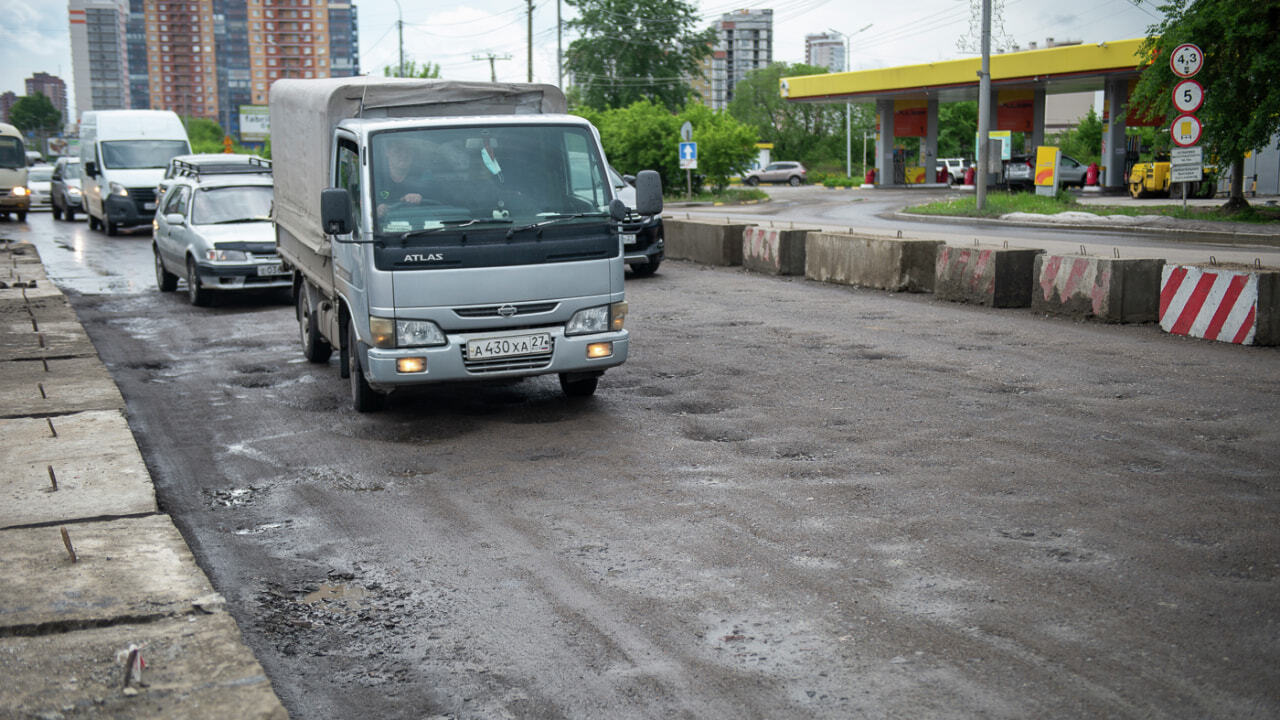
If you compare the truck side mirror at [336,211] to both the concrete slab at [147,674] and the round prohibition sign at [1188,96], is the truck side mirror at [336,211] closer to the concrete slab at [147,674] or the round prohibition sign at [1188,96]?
the concrete slab at [147,674]

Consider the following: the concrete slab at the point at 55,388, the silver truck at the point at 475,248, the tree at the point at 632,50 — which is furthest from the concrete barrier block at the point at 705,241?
the tree at the point at 632,50

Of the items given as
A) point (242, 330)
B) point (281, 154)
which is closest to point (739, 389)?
point (281, 154)

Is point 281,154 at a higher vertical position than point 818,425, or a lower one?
higher

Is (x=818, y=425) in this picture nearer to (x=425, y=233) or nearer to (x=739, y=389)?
(x=739, y=389)

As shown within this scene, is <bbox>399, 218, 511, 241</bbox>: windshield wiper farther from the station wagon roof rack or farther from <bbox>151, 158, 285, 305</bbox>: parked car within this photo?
the station wagon roof rack

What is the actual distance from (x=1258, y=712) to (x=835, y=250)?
1345cm

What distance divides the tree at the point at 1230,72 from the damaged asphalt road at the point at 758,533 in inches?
641

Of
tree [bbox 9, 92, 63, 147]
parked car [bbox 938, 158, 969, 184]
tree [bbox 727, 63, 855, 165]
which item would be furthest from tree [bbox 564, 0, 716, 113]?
tree [bbox 9, 92, 63, 147]

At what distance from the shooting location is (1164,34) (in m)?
26.2

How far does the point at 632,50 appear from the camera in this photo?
7619 centimetres

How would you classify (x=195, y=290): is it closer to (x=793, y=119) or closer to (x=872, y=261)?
(x=872, y=261)

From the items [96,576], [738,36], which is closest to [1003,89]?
[96,576]

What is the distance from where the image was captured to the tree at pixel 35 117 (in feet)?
481

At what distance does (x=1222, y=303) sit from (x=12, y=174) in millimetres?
35720
